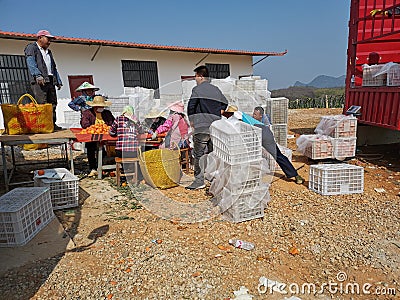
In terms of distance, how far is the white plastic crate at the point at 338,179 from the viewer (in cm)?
438

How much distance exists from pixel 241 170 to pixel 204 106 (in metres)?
1.40

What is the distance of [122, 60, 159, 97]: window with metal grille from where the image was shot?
12.9 metres

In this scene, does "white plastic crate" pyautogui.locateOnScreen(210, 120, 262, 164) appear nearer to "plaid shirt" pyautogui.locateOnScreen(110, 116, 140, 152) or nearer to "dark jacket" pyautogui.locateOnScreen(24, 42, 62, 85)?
"plaid shirt" pyautogui.locateOnScreen(110, 116, 140, 152)

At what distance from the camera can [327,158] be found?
624 centimetres

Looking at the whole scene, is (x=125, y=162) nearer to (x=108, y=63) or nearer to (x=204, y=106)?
(x=204, y=106)

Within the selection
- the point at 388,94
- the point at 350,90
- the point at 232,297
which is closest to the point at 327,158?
the point at 388,94

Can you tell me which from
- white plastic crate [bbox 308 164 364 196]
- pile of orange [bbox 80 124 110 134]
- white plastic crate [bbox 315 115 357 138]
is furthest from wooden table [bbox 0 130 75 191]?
white plastic crate [bbox 315 115 357 138]

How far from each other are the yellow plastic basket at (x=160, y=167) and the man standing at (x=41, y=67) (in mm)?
2232

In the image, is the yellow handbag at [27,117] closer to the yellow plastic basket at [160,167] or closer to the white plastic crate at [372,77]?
the yellow plastic basket at [160,167]

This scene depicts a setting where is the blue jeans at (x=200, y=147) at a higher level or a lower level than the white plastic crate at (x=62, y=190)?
higher

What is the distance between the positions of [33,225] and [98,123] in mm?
2488

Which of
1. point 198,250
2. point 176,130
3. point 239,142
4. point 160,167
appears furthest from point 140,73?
point 198,250

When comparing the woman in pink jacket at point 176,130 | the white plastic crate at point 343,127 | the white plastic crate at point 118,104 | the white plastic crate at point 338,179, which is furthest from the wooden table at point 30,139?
the white plastic crate at point 343,127

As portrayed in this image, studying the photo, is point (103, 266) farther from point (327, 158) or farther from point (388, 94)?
point (388, 94)
